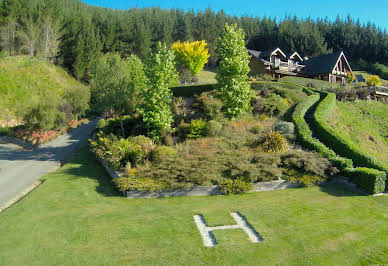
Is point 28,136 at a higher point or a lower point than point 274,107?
lower

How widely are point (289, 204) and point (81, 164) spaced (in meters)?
14.5

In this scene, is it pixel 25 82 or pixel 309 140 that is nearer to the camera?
pixel 309 140

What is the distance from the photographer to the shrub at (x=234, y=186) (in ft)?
44.7

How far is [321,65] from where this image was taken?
173 ft

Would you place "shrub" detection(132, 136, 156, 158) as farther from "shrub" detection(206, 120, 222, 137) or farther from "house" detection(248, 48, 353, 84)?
"house" detection(248, 48, 353, 84)

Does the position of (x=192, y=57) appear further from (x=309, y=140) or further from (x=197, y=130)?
(x=309, y=140)

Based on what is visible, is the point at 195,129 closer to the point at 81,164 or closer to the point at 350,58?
the point at 81,164

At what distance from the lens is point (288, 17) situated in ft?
368

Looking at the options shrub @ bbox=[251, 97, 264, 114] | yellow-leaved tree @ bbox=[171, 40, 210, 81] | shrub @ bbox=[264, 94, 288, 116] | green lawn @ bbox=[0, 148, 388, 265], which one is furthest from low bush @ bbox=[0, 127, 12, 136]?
yellow-leaved tree @ bbox=[171, 40, 210, 81]

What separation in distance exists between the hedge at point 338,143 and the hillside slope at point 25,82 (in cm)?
2961

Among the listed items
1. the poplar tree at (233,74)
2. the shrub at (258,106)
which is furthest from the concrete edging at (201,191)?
the shrub at (258,106)

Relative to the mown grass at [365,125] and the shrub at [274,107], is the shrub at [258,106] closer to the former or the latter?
the shrub at [274,107]

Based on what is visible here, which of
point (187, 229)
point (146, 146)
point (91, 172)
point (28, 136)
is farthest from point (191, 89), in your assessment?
point (187, 229)

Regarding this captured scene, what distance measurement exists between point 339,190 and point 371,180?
4.59 feet
